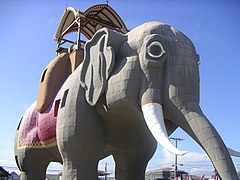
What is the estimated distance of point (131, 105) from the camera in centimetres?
465

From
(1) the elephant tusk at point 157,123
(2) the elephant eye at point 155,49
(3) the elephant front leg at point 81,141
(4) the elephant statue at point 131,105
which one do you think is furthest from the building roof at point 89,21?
(1) the elephant tusk at point 157,123

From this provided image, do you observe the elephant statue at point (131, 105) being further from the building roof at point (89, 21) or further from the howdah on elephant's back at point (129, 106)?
the building roof at point (89, 21)

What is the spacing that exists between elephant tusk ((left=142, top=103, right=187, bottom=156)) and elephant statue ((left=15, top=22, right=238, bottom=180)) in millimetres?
13

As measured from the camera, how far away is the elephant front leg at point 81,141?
16.8 feet

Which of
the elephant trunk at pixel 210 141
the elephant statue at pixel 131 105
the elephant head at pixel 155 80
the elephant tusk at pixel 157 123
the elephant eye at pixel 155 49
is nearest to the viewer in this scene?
the elephant trunk at pixel 210 141

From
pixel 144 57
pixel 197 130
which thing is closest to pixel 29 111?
pixel 144 57

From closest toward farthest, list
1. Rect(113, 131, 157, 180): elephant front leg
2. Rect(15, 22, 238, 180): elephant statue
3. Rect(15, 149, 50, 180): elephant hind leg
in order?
Rect(15, 22, 238, 180): elephant statue
Rect(113, 131, 157, 180): elephant front leg
Rect(15, 149, 50, 180): elephant hind leg

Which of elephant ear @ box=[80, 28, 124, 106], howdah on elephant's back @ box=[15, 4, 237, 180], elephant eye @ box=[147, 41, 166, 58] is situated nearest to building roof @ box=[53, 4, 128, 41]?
howdah on elephant's back @ box=[15, 4, 237, 180]

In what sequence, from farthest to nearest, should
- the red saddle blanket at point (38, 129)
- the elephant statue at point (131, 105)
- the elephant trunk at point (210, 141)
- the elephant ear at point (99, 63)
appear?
the red saddle blanket at point (38, 129), the elephant ear at point (99, 63), the elephant statue at point (131, 105), the elephant trunk at point (210, 141)

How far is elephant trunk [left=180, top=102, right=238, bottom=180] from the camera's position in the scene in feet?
12.2

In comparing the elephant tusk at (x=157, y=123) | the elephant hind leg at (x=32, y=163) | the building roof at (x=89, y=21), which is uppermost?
the building roof at (x=89, y=21)

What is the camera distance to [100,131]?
529 cm

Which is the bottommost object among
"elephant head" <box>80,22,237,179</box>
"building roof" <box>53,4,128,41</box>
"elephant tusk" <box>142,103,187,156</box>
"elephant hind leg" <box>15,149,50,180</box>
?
"elephant hind leg" <box>15,149,50,180</box>

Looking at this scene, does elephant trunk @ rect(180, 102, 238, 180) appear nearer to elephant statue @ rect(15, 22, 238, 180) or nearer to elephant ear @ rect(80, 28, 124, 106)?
elephant statue @ rect(15, 22, 238, 180)
